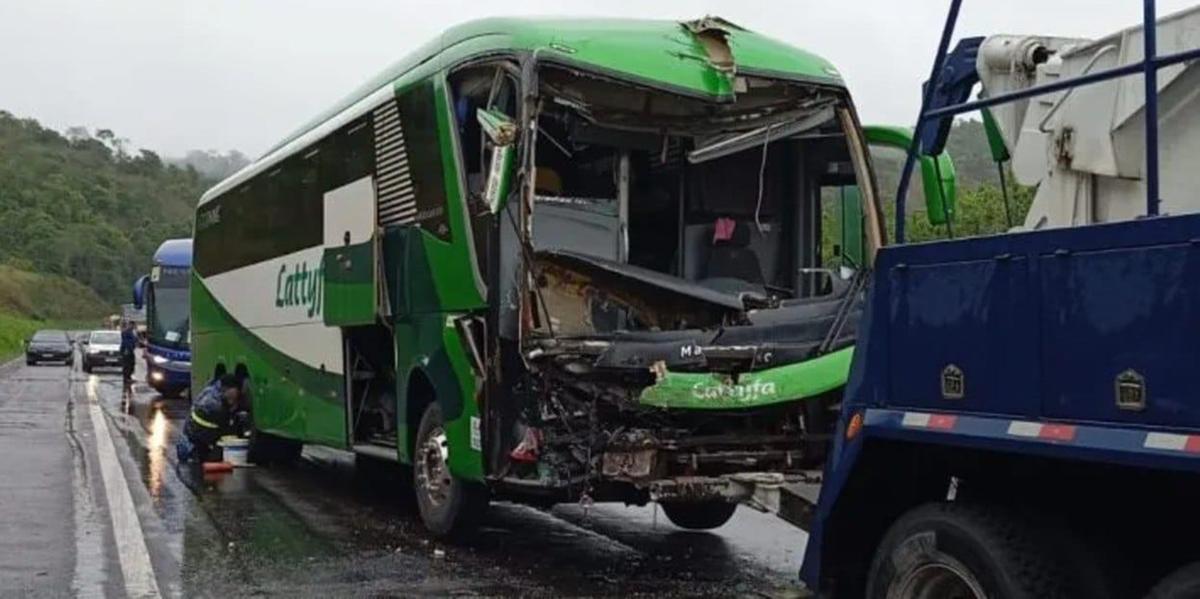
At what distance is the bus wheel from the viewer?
9047 mm

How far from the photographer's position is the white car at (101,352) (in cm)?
4266

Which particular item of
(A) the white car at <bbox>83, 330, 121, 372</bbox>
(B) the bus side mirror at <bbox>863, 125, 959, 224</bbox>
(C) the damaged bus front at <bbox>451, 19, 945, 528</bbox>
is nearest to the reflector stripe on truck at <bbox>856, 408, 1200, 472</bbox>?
(B) the bus side mirror at <bbox>863, 125, 959, 224</bbox>

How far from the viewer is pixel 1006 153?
5.17 m

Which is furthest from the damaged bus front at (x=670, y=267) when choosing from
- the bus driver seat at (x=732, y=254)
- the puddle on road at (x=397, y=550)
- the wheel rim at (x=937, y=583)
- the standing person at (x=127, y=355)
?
the standing person at (x=127, y=355)

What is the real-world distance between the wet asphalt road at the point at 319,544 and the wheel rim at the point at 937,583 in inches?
122

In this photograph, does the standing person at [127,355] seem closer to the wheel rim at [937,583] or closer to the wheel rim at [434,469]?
the wheel rim at [434,469]

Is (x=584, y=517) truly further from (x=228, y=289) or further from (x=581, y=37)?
(x=228, y=289)

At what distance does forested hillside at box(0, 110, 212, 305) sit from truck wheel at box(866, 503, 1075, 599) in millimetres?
102226

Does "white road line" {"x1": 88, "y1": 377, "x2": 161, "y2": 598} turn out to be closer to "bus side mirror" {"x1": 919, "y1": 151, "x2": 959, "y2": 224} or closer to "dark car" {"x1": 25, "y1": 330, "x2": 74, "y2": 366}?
"bus side mirror" {"x1": 919, "y1": 151, "x2": 959, "y2": 224}

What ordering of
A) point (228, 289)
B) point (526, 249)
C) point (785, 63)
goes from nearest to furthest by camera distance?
point (526, 249) → point (785, 63) → point (228, 289)

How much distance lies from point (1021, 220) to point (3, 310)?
90.7 meters

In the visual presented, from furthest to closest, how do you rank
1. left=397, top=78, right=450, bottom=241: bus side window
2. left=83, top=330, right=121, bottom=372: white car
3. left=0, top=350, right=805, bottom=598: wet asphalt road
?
left=83, top=330, right=121, bottom=372: white car < left=397, top=78, right=450, bottom=241: bus side window < left=0, top=350, right=805, bottom=598: wet asphalt road

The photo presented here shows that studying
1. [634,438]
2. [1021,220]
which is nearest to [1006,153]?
[1021,220]

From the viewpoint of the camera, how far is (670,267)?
30.9 feet
